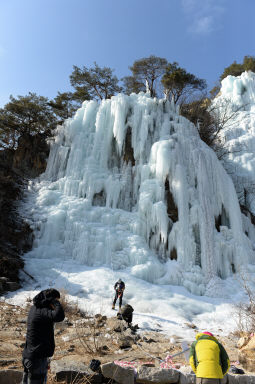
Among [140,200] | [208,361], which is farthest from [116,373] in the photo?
[140,200]

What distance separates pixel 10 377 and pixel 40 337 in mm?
856

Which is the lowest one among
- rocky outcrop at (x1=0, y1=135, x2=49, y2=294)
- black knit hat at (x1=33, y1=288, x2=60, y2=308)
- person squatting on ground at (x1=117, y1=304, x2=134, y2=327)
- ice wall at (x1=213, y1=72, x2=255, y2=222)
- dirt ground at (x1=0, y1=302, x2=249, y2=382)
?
dirt ground at (x1=0, y1=302, x2=249, y2=382)

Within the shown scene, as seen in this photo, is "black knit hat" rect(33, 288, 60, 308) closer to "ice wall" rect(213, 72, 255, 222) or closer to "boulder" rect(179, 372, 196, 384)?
"boulder" rect(179, 372, 196, 384)

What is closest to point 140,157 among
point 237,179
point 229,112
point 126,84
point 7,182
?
point 7,182

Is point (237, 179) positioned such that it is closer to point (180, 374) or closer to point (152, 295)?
point (152, 295)

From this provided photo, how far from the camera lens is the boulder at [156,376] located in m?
3.48

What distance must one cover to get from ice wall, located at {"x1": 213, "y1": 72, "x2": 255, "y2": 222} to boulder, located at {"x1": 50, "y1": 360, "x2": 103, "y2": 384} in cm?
1412

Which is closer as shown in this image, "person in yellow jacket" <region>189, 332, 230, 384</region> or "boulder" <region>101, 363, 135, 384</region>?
"person in yellow jacket" <region>189, 332, 230, 384</region>

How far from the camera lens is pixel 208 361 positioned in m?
2.90

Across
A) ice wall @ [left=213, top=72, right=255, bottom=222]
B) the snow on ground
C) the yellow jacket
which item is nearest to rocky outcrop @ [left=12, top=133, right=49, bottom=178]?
the snow on ground

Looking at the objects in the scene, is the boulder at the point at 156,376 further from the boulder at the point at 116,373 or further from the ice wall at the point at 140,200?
the ice wall at the point at 140,200

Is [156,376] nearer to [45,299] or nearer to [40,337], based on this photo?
[40,337]

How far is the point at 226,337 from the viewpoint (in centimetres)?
698

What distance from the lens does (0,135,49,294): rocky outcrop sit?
9.41 metres
